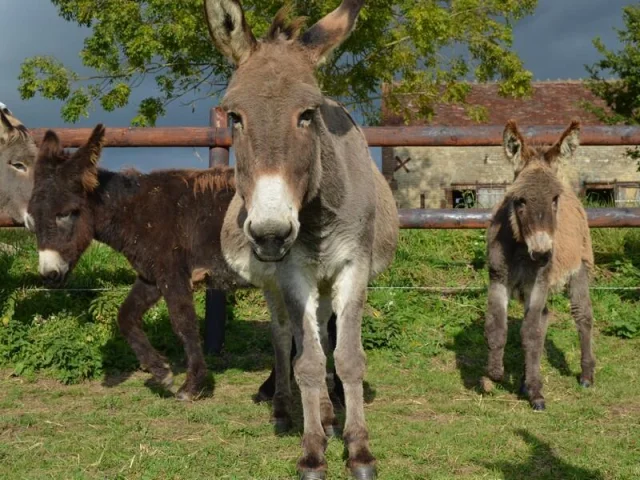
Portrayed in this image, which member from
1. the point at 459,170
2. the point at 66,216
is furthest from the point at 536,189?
the point at 459,170

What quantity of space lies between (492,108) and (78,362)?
24236 mm

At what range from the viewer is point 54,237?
5.47m

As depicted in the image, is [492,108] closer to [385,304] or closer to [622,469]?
[385,304]

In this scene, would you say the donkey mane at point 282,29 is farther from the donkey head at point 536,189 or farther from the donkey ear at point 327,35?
the donkey head at point 536,189

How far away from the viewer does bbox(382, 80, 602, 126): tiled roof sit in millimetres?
26562

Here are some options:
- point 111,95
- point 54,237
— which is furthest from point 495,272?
point 111,95

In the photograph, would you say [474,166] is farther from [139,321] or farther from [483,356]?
[139,321]

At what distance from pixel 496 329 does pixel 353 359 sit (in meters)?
2.24

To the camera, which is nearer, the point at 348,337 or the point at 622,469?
the point at 622,469

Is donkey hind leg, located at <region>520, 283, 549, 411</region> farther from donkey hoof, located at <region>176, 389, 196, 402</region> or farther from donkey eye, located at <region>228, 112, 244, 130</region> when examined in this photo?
donkey eye, located at <region>228, 112, 244, 130</region>

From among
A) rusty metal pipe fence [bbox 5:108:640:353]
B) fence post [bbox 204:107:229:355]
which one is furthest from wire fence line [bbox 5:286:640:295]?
fence post [bbox 204:107:229:355]

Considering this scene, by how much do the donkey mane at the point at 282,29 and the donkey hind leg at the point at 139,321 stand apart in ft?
9.62

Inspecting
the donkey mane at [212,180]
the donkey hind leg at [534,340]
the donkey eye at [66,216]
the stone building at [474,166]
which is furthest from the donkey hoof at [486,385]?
the stone building at [474,166]

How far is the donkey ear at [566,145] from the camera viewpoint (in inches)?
220
